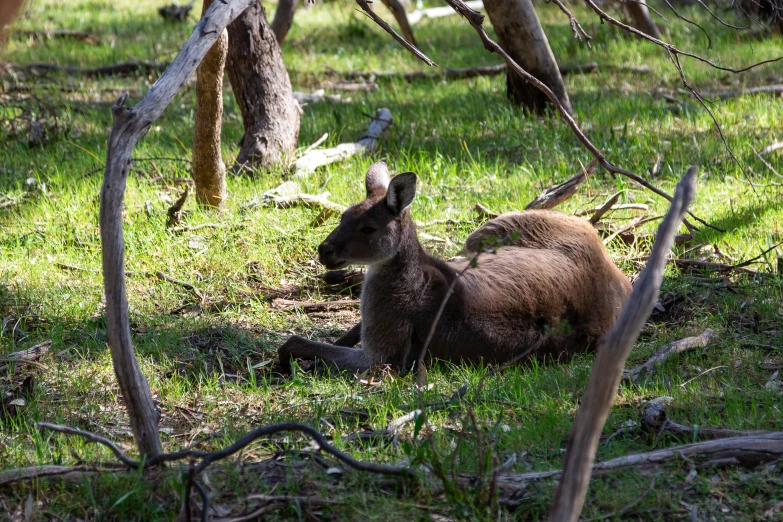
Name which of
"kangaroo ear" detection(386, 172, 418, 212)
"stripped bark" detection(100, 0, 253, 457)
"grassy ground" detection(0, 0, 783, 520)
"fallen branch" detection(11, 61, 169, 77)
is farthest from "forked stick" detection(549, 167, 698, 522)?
"fallen branch" detection(11, 61, 169, 77)

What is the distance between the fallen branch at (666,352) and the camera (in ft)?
16.0

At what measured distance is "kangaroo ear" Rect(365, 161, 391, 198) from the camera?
574 cm

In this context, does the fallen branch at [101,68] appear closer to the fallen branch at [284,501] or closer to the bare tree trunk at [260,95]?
the bare tree trunk at [260,95]

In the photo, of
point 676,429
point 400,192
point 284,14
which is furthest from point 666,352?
point 284,14

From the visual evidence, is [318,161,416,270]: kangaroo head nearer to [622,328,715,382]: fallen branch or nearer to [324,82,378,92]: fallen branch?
[622,328,715,382]: fallen branch

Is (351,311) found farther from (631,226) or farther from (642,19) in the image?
(642,19)

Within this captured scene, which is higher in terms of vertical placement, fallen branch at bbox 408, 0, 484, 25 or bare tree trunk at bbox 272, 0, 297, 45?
bare tree trunk at bbox 272, 0, 297, 45

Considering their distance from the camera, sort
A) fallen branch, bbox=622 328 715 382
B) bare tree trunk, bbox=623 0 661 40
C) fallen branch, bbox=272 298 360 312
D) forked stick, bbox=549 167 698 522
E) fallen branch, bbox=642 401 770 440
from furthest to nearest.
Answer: bare tree trunk, bbox=623 0 661 40, fallen branch, bbox=272 298 360 312, fallen branch, bbox=622 328 715 382, fallen branch, bbox=642 401 770 440, forked stick, bbox=549 167 698 522

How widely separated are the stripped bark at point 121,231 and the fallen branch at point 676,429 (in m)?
2.19

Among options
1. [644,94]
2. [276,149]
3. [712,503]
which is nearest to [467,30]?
[644,94]

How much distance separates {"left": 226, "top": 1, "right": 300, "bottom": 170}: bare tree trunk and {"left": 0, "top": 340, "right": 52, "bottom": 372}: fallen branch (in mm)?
2848

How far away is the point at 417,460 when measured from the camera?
3342 mm

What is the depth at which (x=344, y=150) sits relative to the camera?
8.12 m

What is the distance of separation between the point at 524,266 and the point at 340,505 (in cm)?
259
